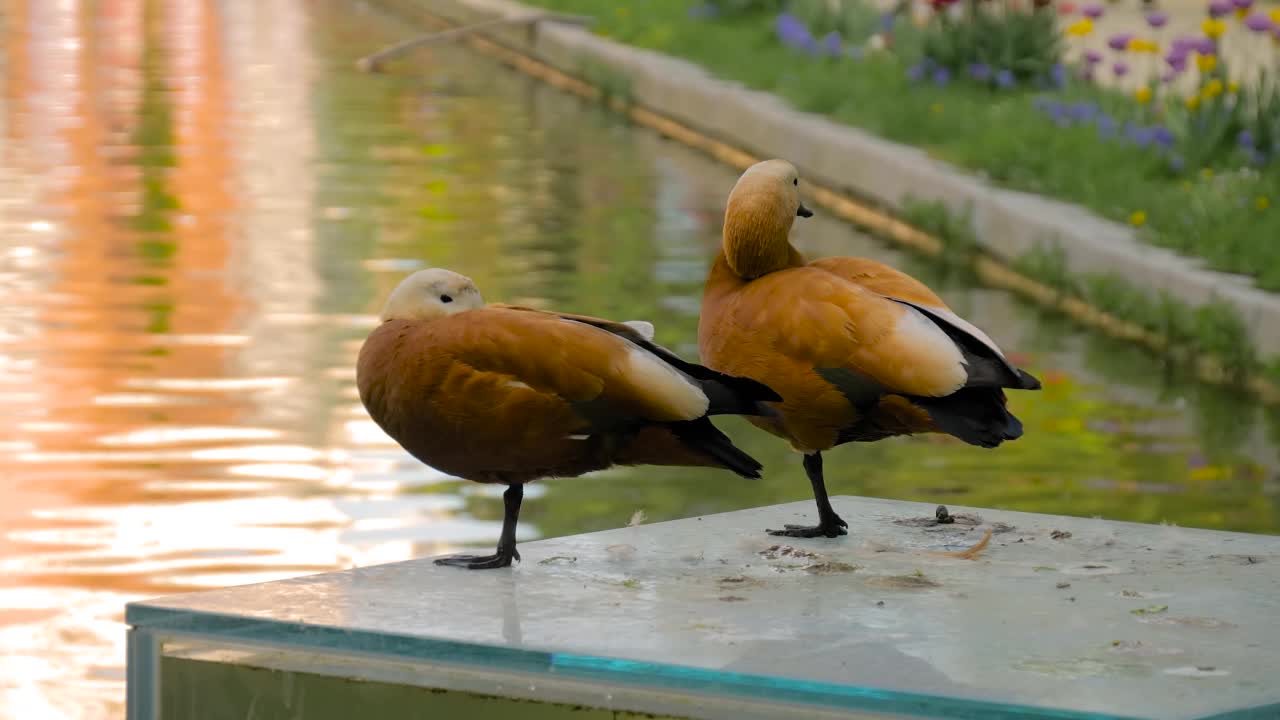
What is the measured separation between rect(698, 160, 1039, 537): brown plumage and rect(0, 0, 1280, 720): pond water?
67.6 inches

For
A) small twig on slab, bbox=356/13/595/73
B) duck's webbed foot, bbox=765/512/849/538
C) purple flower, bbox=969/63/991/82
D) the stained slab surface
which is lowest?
small twig on slab, bbox=356/13/595/73

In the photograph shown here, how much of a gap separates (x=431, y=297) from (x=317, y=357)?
550cm

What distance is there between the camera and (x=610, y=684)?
4336 millimetres

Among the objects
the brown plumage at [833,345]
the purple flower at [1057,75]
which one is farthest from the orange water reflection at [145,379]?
the purple flower at [1057,75]

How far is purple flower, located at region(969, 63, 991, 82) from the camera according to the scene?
55.0ft

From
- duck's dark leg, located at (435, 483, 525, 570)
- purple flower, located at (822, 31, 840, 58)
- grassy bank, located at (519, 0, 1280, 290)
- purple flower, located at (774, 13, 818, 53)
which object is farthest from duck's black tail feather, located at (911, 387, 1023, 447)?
purple flower, located at (774, 13, 818, 53)

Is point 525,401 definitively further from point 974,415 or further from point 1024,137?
point 1024,137

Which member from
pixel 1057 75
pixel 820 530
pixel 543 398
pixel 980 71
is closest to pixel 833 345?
pixel 543 398

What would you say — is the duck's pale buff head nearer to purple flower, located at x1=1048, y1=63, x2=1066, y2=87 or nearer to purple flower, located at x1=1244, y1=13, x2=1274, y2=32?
purple flower, located at x1=1244, y1=13, x2=1274, y2=32

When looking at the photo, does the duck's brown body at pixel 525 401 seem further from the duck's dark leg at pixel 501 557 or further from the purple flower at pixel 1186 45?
the purple flower at pixel 1186 45

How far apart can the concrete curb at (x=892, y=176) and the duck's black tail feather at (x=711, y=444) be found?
553cm

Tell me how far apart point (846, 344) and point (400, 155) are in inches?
479

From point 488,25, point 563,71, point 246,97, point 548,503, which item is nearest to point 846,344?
point 548,503

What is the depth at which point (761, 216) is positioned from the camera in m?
5.01
